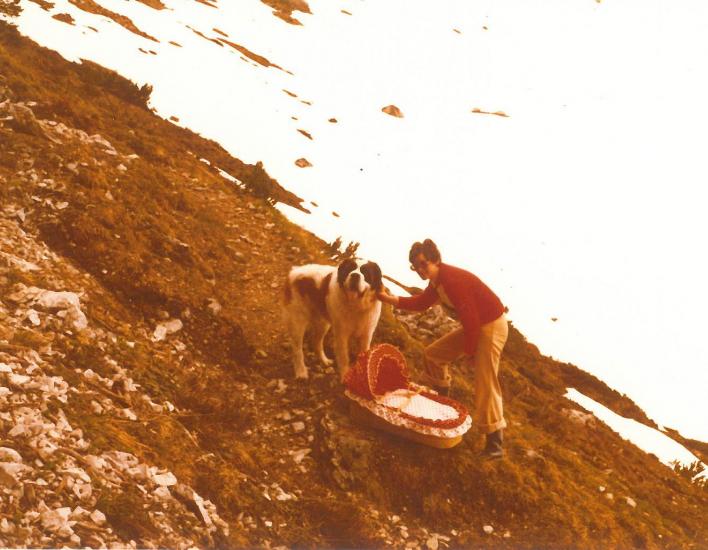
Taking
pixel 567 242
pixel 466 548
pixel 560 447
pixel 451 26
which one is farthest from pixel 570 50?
pixel 466 548

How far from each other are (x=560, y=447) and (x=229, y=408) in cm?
450

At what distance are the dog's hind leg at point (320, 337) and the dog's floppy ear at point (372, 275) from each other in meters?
1.04

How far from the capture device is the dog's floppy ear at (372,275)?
20.4ft

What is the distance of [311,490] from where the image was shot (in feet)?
18.1

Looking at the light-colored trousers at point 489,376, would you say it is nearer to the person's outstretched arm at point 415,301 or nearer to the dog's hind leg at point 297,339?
the person's outstretched arm at point 415,301

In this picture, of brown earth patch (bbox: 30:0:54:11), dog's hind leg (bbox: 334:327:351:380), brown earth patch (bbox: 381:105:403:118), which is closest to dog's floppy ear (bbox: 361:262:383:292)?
dog's hind leg (bbox: 334:327:351:380)

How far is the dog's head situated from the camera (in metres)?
6.16

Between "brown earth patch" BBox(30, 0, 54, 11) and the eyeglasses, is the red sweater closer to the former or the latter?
the eyeglasses

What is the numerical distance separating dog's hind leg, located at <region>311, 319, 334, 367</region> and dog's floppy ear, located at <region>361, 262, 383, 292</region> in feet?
3.43

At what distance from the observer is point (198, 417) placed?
5.71 meters

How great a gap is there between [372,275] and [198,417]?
7.26 ft

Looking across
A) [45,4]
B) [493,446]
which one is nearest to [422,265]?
[493,446]

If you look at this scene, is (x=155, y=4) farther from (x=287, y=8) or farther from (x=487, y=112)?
(x=487, y=112)

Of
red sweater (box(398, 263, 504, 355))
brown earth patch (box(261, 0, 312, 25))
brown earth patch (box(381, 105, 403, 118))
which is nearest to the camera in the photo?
red sweater (box(398, 263, 504, 355))
